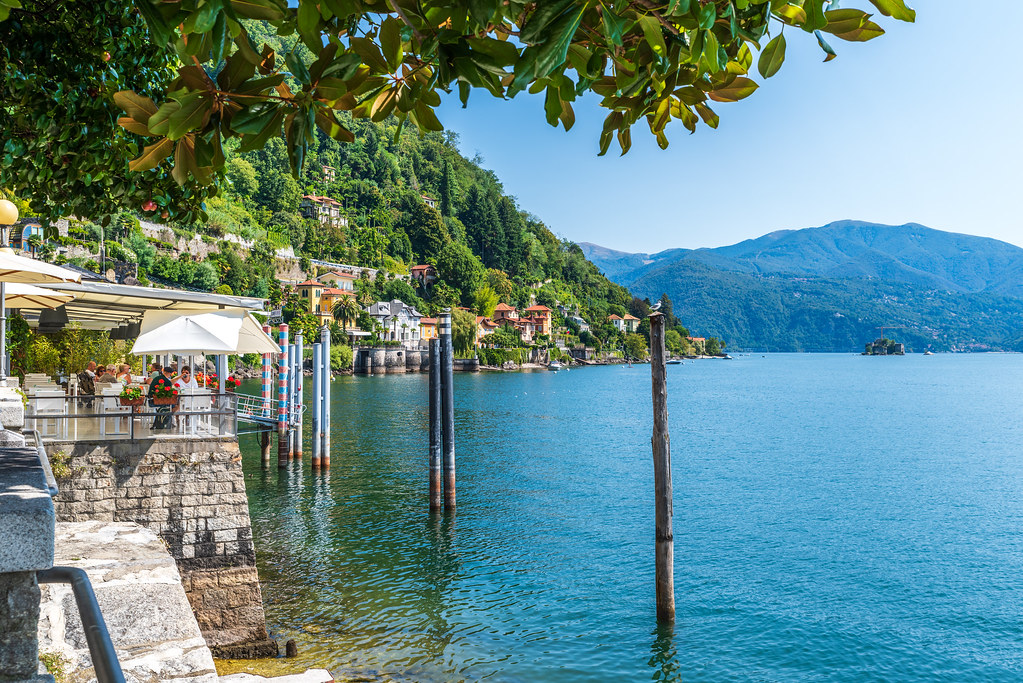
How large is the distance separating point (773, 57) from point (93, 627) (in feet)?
7.90

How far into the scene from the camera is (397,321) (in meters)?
102

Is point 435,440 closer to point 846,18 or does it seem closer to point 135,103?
point 135,103

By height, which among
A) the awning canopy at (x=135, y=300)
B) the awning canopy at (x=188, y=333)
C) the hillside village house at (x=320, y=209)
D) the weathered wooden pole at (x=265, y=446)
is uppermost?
the hillside village house at (x=320, y=209)

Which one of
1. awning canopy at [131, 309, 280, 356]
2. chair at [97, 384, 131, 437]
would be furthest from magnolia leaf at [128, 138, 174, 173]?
awning canopy at [131, 309, 280, 356]

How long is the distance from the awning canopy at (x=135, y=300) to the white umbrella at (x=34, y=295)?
130mm

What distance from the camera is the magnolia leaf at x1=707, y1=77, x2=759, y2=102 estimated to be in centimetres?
245

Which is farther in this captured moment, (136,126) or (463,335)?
(463,335)

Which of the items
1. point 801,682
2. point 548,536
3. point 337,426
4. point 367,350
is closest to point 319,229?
point 367,350

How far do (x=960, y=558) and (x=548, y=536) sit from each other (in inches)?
360

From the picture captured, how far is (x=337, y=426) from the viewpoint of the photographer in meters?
34.3

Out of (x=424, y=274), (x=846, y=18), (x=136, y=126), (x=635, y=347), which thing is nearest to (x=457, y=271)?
(x=424, y=274)

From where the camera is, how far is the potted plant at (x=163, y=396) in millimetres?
10625

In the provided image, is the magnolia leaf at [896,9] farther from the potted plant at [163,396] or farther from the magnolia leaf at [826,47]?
the potted plant at [163,396]

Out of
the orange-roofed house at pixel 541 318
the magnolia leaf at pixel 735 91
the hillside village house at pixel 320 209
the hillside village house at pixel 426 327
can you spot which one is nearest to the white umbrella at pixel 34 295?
the magnolia leaf at pixel 735 91
